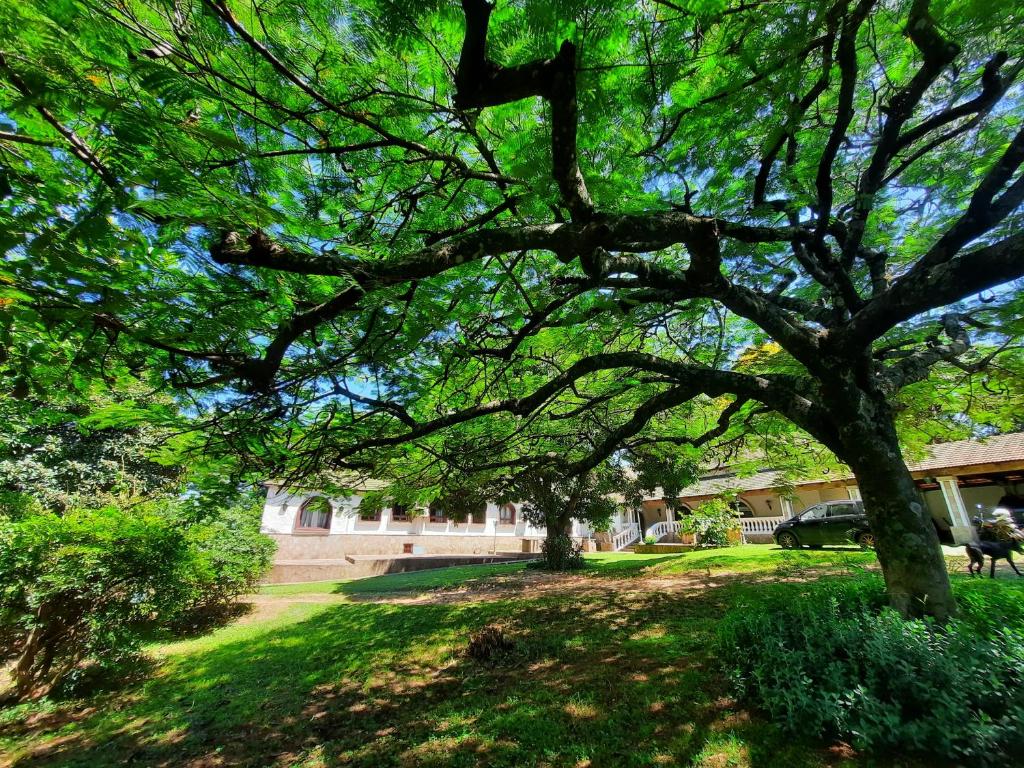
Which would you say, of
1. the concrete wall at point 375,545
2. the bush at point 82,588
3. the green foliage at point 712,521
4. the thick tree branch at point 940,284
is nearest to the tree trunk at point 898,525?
the thick tree branch at point 940,284

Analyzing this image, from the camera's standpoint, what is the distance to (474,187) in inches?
166

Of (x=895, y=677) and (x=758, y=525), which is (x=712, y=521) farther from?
(x=895, y=677)

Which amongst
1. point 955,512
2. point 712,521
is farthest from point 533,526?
point 955,512

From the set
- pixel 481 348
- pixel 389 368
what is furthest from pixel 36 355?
pixel 481 348

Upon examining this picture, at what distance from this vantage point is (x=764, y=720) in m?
3.50

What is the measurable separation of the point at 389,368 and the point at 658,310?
4.02 metres

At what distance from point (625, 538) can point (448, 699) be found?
74.9 ft

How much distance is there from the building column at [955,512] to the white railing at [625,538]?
48.0 feet

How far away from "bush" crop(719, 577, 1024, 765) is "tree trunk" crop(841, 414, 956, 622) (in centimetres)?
29

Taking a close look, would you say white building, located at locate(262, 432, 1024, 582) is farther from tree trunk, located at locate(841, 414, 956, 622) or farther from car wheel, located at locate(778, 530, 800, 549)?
tree trunk, located at locate(841, 414, 956, 622)

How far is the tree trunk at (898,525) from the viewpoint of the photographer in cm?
389

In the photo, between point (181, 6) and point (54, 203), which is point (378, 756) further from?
point (181, 6)

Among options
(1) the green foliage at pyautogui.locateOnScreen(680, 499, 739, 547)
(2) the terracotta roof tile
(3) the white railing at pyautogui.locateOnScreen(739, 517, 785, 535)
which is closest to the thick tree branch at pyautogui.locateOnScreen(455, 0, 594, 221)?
(2) the terracotta roof tile

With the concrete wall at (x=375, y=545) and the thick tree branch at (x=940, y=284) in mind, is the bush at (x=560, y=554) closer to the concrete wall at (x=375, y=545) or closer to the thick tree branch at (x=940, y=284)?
the concrete wall at (x=375, y=545)
